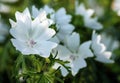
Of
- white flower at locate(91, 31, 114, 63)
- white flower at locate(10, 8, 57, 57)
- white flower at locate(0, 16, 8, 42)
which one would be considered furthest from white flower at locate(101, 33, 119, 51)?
white flower at locate(10, 8, 57, 57)

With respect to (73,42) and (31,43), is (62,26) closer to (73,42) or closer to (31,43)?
(73,42)

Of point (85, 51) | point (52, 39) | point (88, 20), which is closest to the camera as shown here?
point (52, 39)

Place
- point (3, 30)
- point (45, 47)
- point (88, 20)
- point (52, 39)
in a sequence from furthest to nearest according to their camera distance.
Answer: point (3, 30) < point (88, 20) < point (52, 39) < point (45, 47)

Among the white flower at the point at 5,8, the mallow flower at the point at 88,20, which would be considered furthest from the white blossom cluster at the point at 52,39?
the white flower at the point at 5,8

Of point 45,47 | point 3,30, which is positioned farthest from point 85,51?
point 3,30

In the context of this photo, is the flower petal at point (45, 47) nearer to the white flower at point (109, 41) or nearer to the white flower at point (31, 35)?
the white flower at point (31, 35)

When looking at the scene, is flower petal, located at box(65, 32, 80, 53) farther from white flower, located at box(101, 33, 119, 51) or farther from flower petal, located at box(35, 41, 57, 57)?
white flower, located at box(101, 33, 119, 51)

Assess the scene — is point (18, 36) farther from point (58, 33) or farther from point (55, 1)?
point (55, 1)
